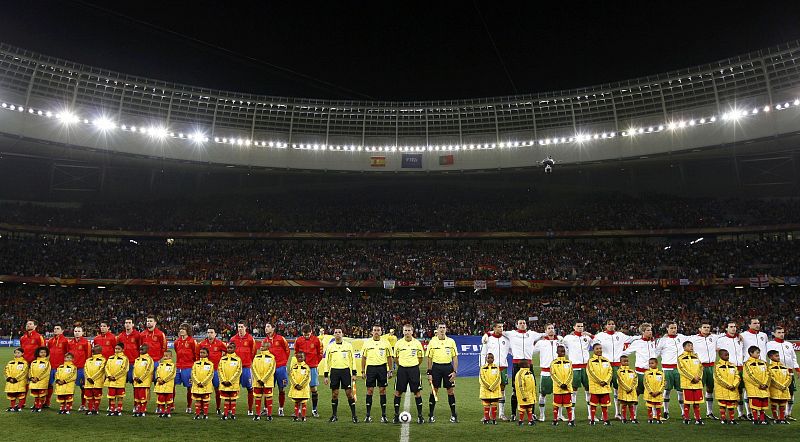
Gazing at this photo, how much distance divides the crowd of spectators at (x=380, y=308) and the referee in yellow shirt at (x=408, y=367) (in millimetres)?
23858

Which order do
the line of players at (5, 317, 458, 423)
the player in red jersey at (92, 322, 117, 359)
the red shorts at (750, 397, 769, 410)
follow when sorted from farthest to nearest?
1. the player in red jersey at (92, 322, 117, 359)
2. the line of players at (5, 317, 458, 423)
3. the red shorts at (750, 397, 769, 410)

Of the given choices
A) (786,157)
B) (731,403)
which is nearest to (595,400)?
(731,403)

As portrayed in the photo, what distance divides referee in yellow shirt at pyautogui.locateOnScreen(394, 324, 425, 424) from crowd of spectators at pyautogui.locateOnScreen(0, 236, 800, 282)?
1304 inches

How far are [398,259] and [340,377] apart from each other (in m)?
36.2

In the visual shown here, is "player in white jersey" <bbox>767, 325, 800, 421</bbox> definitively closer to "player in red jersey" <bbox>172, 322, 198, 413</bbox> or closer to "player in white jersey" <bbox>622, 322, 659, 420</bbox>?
"player in white jersey" <bbox>622, 322, 659, 420</bbox>

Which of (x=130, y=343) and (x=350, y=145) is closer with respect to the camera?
(x=130, y=343)

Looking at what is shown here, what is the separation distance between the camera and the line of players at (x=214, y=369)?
1256 centimetres

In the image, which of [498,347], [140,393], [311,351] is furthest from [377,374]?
[140,393]

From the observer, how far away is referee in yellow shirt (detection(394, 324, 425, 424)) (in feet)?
40.4

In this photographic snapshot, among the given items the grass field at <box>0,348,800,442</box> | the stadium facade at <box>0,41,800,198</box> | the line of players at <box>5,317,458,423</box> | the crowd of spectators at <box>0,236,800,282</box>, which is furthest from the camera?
the crowd of spectators at <box>0,236,800,282</box>

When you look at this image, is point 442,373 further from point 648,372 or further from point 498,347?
point 648,372

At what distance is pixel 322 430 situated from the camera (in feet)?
37.8

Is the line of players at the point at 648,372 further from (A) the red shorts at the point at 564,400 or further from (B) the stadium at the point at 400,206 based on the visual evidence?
(B) the stadium at the point at 400,206

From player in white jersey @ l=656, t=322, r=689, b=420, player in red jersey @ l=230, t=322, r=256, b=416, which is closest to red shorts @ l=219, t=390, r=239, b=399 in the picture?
player in red jersey @ l=230, t=322, r=256, b=416
